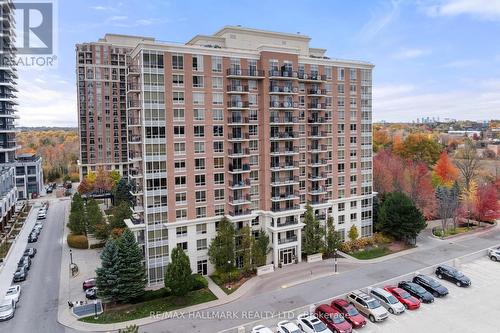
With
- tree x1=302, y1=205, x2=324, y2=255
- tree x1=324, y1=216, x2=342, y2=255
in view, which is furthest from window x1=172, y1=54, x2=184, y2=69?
tree x1=324, y1=216, x2=342, y2=255

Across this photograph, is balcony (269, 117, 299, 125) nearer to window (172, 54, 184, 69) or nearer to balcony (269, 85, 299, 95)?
balcony (269, 85, 299, 95)

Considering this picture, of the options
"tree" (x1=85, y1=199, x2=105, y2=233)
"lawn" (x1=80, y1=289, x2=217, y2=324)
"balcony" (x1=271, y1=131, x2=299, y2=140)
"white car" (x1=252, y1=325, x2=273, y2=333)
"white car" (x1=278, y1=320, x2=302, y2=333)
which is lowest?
"lawn" (x1=80, y1=289, x2=217, y2=324)

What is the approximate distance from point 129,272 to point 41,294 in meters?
9.72

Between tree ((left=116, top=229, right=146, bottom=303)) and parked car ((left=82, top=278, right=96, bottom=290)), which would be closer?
tree ((left=116, top=229, right=146, bottom=303))

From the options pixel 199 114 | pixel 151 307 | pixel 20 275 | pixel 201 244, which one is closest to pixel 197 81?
pixel 199 114

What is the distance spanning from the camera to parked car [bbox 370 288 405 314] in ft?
93.8

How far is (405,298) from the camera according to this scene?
98.6 ft

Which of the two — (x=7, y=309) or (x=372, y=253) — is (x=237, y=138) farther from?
(x=7, y=309)

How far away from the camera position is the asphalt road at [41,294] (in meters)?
27.5

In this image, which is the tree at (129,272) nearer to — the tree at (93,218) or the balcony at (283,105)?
the tree at (93,218)

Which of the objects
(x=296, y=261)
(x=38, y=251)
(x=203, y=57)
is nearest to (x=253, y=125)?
(x=203, y=57)

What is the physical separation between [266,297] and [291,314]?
395cm

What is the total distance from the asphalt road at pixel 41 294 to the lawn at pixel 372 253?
30.5m

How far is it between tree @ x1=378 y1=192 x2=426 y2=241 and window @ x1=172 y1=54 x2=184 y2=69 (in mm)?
30391
